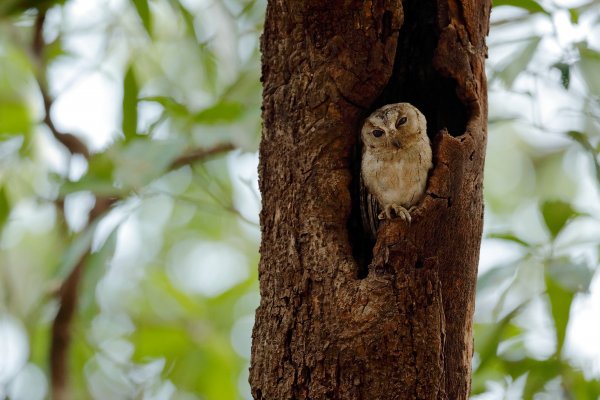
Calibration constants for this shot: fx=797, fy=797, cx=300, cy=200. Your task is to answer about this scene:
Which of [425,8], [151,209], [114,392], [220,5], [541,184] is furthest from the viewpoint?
[541,184]

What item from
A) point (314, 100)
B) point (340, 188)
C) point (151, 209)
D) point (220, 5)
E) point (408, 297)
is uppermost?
point (220, 5)

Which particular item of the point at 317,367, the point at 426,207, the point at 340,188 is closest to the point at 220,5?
the point at 340,188

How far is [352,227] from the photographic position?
2.81 meters

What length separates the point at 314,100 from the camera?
2.65 meters

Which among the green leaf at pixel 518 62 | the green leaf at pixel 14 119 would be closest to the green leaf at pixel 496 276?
the green leaf at pixel 518 62

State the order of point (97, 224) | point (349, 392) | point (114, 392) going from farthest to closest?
point (114, 392) < point (97, 224) < point (349, 392)

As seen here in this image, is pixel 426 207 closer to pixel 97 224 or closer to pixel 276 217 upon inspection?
pixel 276 217

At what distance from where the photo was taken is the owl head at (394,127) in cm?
297

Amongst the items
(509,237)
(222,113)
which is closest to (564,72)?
(509,237)

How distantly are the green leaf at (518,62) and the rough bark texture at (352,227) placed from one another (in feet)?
1.92

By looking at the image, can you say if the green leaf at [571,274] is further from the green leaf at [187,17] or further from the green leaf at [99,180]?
the green leaf at [187,17]

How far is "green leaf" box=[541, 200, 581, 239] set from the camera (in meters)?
3.26

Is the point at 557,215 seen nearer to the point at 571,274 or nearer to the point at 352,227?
the point at 571,274

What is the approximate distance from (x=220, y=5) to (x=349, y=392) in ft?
7.21
